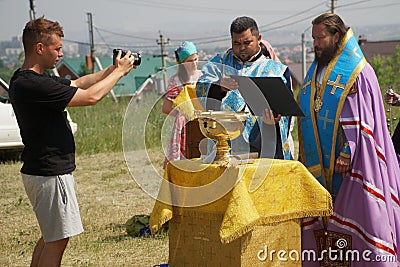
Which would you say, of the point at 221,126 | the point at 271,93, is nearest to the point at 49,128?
the point at 221,126

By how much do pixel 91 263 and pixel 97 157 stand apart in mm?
6792

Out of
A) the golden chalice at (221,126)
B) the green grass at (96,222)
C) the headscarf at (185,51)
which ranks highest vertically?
the headscarf at (185,51)

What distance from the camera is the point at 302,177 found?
13.8 ft

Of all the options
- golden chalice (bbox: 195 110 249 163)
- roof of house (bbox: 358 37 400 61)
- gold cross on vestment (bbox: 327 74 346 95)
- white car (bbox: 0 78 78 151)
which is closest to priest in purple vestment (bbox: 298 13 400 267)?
gold cross on vestment (bbox: 327 74 346 95)

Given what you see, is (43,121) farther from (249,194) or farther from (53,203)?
(249,194)

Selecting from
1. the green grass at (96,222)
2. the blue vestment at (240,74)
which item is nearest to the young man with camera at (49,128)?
the green grass at (96,222)

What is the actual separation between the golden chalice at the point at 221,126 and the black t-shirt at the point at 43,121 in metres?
0.83

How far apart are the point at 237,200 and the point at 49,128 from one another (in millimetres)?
1247

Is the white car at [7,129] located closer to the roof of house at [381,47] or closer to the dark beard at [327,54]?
the dark beard at [327,54]

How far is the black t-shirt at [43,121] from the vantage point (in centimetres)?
401

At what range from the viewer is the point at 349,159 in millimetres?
4559

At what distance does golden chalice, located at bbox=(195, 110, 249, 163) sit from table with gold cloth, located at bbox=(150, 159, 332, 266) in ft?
0.35

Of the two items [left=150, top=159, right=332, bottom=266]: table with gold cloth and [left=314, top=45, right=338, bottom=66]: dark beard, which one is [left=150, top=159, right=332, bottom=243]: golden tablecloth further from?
[left=314, top=45, right=338, bottom=66]: dark beard

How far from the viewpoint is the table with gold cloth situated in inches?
153
